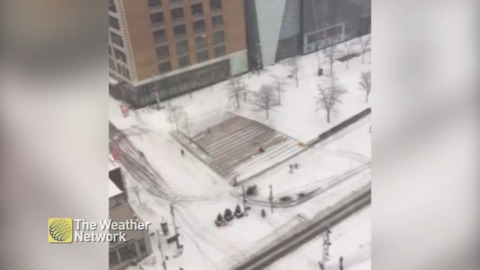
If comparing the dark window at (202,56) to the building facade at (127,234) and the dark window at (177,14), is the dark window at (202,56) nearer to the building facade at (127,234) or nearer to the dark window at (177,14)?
the dark window at (177,14)

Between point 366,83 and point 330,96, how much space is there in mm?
80

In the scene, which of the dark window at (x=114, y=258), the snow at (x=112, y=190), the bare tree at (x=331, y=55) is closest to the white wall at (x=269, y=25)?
the bare tree at (x=331, y=55)

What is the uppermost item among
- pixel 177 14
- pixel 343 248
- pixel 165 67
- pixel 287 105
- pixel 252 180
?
pixel 177 14

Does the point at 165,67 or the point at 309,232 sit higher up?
the point at 165,67

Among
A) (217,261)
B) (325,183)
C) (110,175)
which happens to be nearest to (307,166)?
(325,183)

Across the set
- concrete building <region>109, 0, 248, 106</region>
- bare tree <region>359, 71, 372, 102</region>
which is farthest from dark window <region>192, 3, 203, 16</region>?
bare tree <region>359, 71, 372, 102</region>

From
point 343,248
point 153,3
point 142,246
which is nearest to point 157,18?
point 153,3

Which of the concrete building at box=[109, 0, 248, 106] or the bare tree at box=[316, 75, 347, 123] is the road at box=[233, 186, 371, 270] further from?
the concrete building at box=[109, 0, 248, 106]

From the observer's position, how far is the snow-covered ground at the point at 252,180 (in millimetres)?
1076

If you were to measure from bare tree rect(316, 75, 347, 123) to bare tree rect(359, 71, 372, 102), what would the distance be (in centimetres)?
4

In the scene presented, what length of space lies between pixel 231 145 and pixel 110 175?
269 millimetres

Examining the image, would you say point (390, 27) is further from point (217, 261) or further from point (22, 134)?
point (22, 134)

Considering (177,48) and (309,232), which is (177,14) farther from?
(309,232)

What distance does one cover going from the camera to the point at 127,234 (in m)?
1.10
